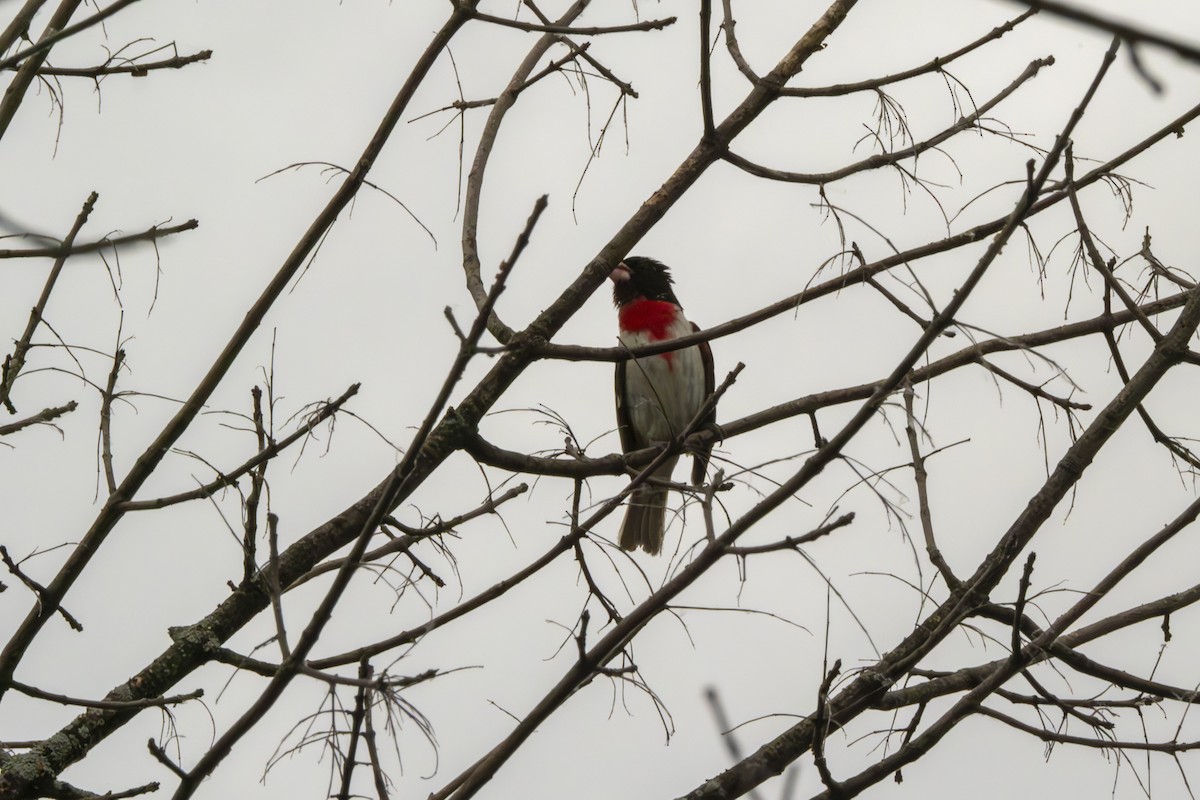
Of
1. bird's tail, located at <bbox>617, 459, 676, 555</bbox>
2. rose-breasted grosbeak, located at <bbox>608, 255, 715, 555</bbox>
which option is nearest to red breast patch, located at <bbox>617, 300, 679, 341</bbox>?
rose-breasted grosbeak, located at <bbox>608, 255, 715, 555</bbox>

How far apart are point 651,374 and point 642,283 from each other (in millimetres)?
664

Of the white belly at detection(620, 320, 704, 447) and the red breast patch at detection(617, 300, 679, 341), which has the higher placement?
the red breast patch at detection(617, 300, 679, 341)

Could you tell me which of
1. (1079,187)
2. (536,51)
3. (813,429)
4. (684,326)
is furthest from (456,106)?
(684,326)

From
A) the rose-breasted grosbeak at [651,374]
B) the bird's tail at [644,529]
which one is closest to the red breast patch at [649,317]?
the rose-breasted grosbeak at [651,374]

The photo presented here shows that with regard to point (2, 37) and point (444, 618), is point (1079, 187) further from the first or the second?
point (2, 37)

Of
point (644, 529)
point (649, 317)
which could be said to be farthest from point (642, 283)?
point (644, 529)

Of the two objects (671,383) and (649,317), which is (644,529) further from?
(649,317)

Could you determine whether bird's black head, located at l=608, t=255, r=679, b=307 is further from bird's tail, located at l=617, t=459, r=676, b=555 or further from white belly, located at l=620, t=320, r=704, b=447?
bird's tail, located at l=617, t=459, r=676, b=555

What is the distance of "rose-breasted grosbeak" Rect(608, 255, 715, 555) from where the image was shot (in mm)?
7254

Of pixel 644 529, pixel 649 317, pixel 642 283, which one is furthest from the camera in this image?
pixel 642 283

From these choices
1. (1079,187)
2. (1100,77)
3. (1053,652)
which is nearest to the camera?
(1100,77)

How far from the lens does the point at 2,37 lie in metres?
2.35

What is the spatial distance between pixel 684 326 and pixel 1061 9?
6798mm

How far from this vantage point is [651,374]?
7.61 m
